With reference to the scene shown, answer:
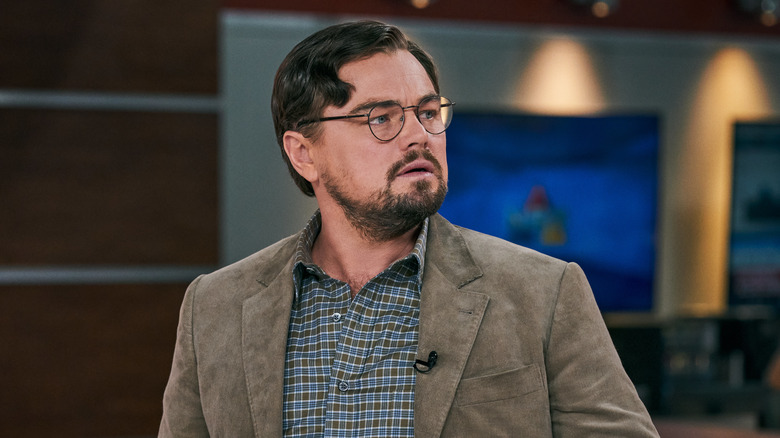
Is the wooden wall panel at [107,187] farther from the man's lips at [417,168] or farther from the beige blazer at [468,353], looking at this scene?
the man's lips at [417,168]

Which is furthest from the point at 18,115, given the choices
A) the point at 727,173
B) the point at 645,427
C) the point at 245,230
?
the point at 727,173

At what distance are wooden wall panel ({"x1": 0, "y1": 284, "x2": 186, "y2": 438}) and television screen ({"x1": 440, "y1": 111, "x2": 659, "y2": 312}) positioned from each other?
155cm

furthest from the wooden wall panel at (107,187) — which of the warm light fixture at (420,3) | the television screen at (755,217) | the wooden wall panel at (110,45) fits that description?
the television screen at (755,217)

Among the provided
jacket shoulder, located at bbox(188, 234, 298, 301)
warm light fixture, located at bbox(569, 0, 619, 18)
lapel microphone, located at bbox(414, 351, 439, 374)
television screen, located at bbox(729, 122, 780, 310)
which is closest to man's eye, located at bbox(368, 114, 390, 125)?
jacket shoulder, located at bbox(188, 234, 298, 301)

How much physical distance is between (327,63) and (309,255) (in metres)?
0.35

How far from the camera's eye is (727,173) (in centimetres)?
489

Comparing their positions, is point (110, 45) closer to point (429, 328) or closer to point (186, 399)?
point (186, 399)

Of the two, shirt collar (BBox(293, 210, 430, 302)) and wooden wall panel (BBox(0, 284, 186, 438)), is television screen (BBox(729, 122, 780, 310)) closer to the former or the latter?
wooden wall panel (BBox(0, 284, 186, 438))

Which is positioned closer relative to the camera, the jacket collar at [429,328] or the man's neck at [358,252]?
the jacket collar at [429,328]

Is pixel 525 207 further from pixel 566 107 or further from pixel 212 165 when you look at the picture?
pixel 212 165

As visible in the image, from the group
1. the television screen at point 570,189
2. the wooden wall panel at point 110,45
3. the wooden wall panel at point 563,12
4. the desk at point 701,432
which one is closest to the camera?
the desk at point 701,432

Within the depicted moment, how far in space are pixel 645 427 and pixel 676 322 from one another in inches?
145

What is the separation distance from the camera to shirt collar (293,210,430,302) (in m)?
1.50

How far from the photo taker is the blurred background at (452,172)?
3736 millimetres
